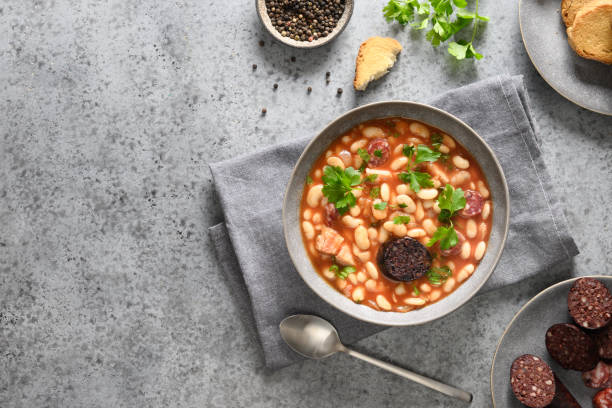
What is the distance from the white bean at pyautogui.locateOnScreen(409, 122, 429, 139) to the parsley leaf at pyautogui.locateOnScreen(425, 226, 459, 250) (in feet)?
1.68

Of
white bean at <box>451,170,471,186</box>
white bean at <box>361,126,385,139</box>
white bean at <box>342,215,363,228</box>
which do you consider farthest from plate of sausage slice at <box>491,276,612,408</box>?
white bean at <box>361,126,385,139</box>

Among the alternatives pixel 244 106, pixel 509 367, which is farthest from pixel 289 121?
pixel 509 367

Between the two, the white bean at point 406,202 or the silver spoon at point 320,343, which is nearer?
the white bean at point 406,202

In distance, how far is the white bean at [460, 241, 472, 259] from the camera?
2.83 metres

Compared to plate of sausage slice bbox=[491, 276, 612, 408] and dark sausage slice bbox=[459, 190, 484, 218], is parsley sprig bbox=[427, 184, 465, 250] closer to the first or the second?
dark sausage slice bbox=[459, 190, 484, 218]

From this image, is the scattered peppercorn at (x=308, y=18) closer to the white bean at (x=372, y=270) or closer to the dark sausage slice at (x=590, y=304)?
the white bean at (x=372, y=270)

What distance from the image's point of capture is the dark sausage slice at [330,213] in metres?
2.87

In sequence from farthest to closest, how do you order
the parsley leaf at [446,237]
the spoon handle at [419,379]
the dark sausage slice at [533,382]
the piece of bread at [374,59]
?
the piece of bread at [374,59] → the spoon handle at [419,379] → the dark sausage slice at [533,382] → the parsley leaf at [446,237]

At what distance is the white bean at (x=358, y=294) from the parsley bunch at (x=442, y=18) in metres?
1.45

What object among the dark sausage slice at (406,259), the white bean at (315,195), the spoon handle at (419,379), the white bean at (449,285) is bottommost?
the spoon handle at (419,379)

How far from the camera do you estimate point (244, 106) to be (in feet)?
10.9

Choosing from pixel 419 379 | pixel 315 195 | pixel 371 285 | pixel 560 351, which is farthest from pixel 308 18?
pixel 560 351

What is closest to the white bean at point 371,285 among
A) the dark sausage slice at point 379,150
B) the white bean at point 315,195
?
the white bean at point 315,195

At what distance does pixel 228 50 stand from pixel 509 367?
8.33 feet
